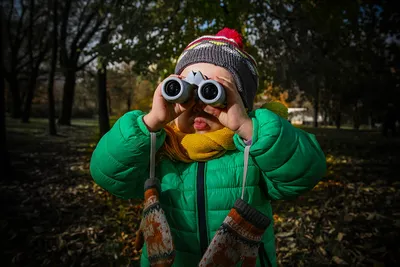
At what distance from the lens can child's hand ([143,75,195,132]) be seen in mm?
1271

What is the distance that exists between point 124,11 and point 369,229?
16.1ft

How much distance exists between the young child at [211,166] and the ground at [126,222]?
187 centimetres

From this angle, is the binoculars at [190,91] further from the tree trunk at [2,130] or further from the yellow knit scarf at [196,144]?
the tree trunk at [2,130]

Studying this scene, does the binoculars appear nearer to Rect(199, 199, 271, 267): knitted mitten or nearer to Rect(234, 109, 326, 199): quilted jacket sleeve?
Rect(234, 109, 326, 199): quilted jacket sleeve

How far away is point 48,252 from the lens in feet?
10.2

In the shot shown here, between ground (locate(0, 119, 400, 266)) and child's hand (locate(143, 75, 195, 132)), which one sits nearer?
child's hand (locate(143, 75, 195, 132))

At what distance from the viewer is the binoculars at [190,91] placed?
1143 mm

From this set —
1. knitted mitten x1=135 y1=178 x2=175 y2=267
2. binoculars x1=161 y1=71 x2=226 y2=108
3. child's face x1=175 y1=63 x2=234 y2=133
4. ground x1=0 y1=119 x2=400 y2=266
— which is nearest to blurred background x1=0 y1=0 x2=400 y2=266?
ground x1=0 y1=119 x2=400 y2=266

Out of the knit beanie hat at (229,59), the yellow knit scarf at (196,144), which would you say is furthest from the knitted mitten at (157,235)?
the knit beanie hat at (229,59)

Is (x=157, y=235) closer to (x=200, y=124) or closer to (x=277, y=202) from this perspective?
(x=200, y=124)

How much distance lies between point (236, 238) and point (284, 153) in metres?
0.40

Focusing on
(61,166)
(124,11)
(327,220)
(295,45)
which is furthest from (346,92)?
(61,166)

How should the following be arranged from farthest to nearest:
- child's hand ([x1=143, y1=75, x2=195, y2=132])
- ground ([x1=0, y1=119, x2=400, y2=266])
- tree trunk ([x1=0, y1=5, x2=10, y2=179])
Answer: tree trunk ([x1=0, y1=5, x2=10, y2=179]) → ground ([x1=0, y1=119, x2=400, y2=266]) → child's hand ([x1=143, y1=75, x2=195, y2=132])

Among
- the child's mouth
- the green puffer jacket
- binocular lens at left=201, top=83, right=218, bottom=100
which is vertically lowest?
the green puffer jacket
